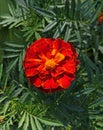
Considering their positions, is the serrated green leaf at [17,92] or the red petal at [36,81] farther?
the serrated green leaf at [17,92]

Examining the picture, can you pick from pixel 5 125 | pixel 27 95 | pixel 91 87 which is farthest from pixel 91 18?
pixel 5 125

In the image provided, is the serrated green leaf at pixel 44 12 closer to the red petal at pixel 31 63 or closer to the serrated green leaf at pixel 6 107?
the red petal at pixel 31 63

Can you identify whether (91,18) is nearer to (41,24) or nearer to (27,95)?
(41,24)

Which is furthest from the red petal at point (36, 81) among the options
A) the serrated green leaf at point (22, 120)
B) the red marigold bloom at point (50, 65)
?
the serrated green leaf at point (22, 120)

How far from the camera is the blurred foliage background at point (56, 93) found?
1.30 m

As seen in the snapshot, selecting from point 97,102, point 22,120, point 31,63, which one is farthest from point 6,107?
point 97,102

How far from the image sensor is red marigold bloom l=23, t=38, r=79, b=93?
46.9 inches

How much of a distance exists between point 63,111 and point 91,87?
114mm

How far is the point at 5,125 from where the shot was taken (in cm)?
133

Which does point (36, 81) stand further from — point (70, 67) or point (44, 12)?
point (44, 12)

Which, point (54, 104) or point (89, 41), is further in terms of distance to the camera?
point (89, 41)

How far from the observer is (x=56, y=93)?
133 cm

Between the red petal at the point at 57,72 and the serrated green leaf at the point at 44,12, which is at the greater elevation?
the serrated green leaf at the point at 44,12

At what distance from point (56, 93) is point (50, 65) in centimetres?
15
